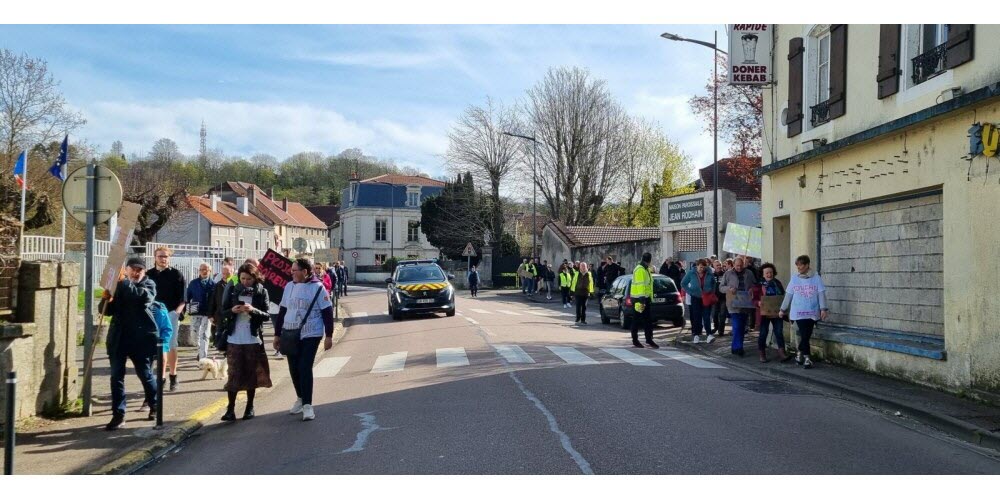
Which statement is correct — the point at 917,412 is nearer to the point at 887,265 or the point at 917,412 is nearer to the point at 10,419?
the point at 887,265

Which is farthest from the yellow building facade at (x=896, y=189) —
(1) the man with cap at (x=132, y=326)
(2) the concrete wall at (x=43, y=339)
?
(2) the concrete wall at (x=43, y=339)

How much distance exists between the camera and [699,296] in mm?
16750

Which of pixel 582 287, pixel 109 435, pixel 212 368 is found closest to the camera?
pixel 109 435

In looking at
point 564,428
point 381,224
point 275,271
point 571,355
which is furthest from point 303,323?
point 381,224

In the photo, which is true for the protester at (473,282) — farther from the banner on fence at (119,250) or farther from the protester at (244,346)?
the banner on fence at (119,250)

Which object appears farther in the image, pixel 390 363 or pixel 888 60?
pixel 390 363

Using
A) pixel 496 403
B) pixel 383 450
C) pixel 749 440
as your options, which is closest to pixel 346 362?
pixel 496 403

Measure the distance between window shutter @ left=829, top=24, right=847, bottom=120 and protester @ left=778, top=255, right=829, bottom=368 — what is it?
2.47m

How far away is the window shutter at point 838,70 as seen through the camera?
12867mm

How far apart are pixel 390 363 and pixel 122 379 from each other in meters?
5.84

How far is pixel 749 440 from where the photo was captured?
7301mm

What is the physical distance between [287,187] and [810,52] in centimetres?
9897

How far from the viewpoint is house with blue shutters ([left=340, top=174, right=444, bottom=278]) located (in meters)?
86.5

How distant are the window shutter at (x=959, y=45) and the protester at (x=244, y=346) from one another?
27.8ft
